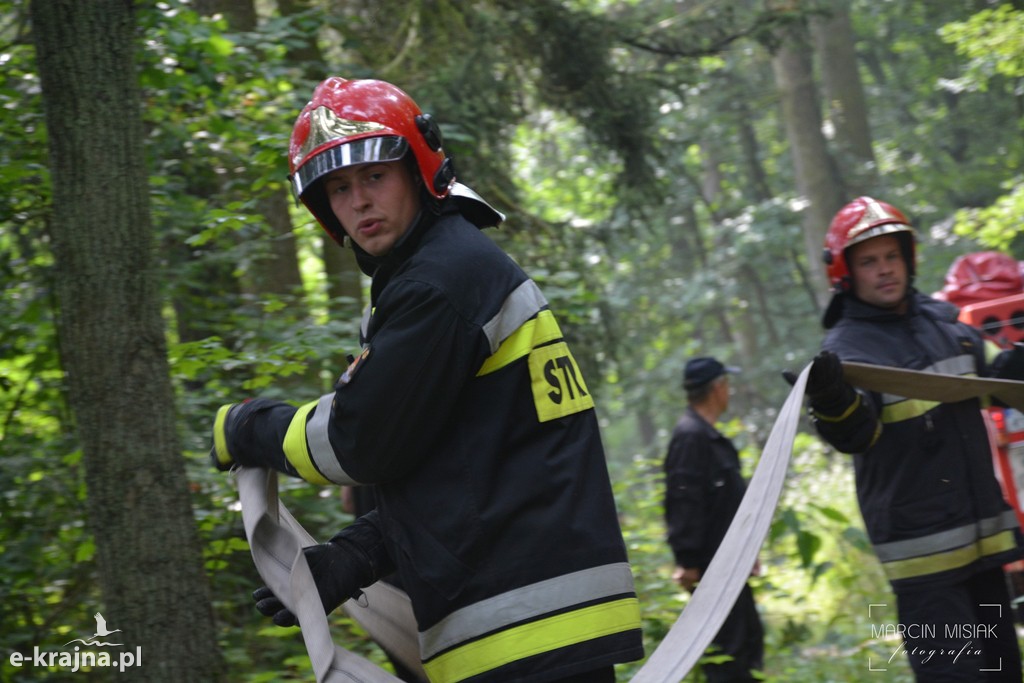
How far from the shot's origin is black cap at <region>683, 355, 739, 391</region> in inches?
265

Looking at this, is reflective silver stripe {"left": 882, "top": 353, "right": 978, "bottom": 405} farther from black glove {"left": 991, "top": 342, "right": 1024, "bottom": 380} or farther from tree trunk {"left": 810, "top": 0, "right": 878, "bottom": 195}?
tree trunk {"left": 810, "top": 0, "right": 878, "bottom": 195}

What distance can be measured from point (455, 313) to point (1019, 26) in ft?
30.4

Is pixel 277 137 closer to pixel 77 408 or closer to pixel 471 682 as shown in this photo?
pixel 77 408

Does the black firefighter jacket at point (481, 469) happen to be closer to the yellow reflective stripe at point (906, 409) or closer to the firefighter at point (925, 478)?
the firefighter at point (925, 478)

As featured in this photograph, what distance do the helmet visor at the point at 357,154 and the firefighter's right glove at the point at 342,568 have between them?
98 centimetres

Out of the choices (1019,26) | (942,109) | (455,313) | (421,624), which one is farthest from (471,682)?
(942,109)

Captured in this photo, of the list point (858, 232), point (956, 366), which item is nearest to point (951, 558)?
point (956, 366)

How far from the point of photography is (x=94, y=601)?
5645 millimetres

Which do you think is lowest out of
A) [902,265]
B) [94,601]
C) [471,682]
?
[471,682]

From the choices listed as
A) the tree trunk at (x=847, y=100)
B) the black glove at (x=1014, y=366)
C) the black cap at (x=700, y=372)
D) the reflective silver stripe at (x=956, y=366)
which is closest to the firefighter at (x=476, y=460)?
the reflective silver stripe at (x=956, y=366)

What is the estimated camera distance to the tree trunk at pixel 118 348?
11.1 feet

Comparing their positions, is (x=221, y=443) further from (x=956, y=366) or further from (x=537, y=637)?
A: (x=956, y=366)

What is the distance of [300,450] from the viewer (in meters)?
2.62

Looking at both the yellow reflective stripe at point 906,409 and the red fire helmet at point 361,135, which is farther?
the yellow reflective stripe at point 906,409
